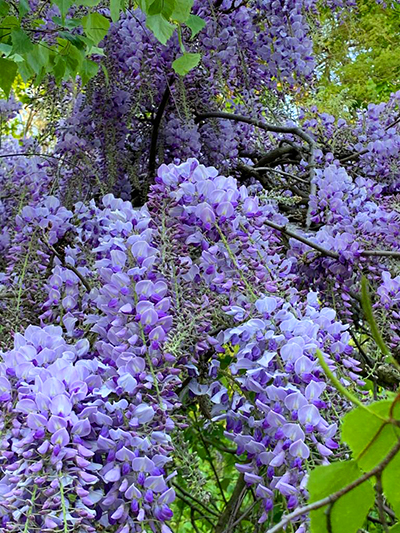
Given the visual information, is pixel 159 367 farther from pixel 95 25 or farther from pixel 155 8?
pixel 95 25

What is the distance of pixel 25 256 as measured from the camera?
1.12 meters

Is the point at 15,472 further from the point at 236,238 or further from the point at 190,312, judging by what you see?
the point at 236,238

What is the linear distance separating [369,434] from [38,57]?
1235mm

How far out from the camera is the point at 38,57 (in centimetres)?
131

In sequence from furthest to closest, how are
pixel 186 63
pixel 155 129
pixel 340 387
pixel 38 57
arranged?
pixel 155 129 < pixel 38 57 < pixel 186 63 < pixel 340 387

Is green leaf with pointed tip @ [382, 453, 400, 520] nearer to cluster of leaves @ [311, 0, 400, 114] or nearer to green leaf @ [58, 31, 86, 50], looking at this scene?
green leaf @ [58, 31, 86, 50]

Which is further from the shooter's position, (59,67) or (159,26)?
(59,67)

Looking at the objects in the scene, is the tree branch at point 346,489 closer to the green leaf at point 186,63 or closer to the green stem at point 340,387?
the green stem at point 340,387

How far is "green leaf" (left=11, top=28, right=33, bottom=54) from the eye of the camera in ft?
3.97

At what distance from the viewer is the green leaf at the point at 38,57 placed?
1.29 meters

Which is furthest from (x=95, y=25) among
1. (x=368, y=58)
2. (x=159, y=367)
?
(x=368, y=58)

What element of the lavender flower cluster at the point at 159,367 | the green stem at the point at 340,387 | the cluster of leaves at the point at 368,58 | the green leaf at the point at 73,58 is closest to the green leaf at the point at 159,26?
the lavender flower cluster at the point at 159,367

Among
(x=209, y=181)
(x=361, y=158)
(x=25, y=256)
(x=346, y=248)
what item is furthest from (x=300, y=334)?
(x=361, y=158)

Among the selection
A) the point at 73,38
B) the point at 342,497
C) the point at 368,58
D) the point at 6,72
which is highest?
the point at 368,58
